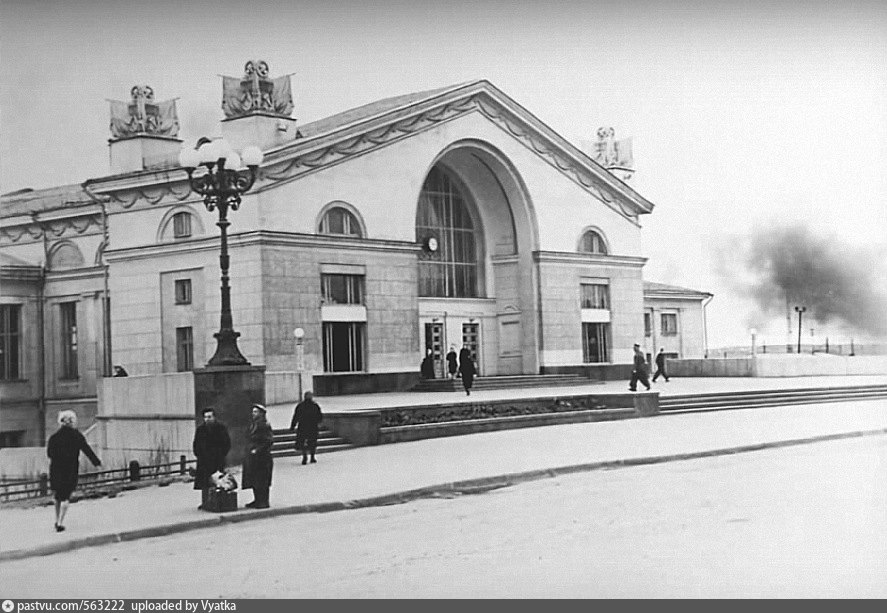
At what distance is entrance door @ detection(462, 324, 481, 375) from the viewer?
3809 cm

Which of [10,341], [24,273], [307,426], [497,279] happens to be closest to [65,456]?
[307,426]

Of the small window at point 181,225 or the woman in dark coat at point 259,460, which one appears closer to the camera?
the woman in dark coat at point 259,460

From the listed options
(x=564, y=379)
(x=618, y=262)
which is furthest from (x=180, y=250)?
(x=618, y=262)

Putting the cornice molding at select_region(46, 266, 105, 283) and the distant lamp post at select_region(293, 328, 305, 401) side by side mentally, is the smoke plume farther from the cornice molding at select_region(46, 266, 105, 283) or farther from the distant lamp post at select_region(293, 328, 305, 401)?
the cornice molding at select_region(46, 266, 105, 283)

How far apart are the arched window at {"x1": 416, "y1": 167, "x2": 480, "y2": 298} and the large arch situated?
0.20 metres

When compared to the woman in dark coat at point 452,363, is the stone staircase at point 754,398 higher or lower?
lower

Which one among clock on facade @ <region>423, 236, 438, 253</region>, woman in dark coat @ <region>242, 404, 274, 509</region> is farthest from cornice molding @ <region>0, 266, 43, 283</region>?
woman in dark coat @ <region>242, 404, 274, 509</region>

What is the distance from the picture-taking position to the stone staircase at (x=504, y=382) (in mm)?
33188

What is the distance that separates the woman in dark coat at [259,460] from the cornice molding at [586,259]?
2326 centimetres

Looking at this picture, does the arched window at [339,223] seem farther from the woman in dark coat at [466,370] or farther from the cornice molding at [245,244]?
the woman in dark coat at [466,370]

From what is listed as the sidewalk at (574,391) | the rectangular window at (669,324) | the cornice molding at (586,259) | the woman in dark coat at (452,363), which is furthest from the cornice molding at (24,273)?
the rectangular window at (669,324)

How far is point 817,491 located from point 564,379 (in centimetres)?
2165

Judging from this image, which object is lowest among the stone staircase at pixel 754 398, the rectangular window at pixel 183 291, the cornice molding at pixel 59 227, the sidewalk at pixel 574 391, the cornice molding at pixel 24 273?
the stone staircase at pixel 754 398

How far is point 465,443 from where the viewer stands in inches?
882
